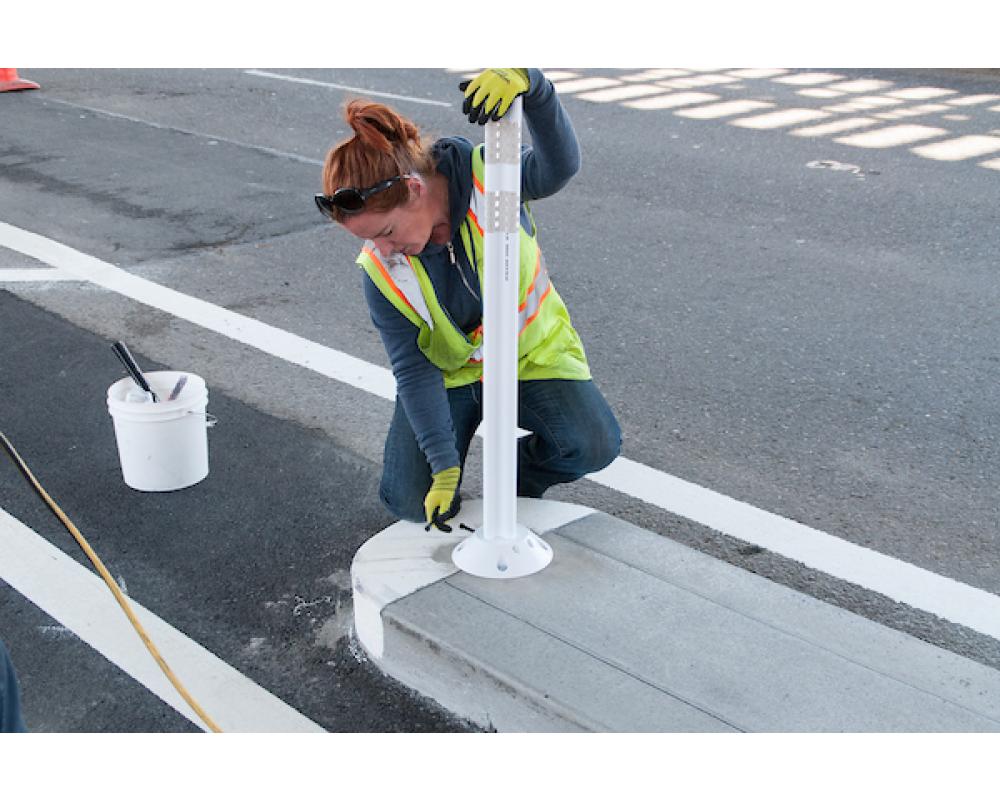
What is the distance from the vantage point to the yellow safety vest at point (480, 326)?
3.08 meters

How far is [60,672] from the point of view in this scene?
3037mm

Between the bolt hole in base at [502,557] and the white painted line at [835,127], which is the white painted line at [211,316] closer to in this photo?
the bolt hole in base at [502,557]

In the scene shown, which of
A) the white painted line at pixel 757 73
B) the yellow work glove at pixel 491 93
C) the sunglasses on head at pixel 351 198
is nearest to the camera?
the yellow work glove at pixel 491 93

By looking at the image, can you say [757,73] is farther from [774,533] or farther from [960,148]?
[774,533]

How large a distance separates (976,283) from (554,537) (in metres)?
3.53

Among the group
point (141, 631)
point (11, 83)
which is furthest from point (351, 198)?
point (11, 83)

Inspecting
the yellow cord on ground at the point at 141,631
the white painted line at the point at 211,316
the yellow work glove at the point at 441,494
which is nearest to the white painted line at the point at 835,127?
the white painted line at the point at 211,316

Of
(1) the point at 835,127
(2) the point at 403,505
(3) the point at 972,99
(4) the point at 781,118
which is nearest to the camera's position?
(2) the point at 403,505

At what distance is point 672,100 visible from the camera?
10320mm

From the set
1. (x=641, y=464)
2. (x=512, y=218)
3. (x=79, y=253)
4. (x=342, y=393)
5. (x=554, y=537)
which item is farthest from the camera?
(x=79, y=253)

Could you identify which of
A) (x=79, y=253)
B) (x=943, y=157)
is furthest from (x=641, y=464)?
(x=943, y=157)

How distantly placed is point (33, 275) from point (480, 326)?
3804mm

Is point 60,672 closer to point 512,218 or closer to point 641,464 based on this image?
point 512,218

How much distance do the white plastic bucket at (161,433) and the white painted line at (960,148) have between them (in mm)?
6132
